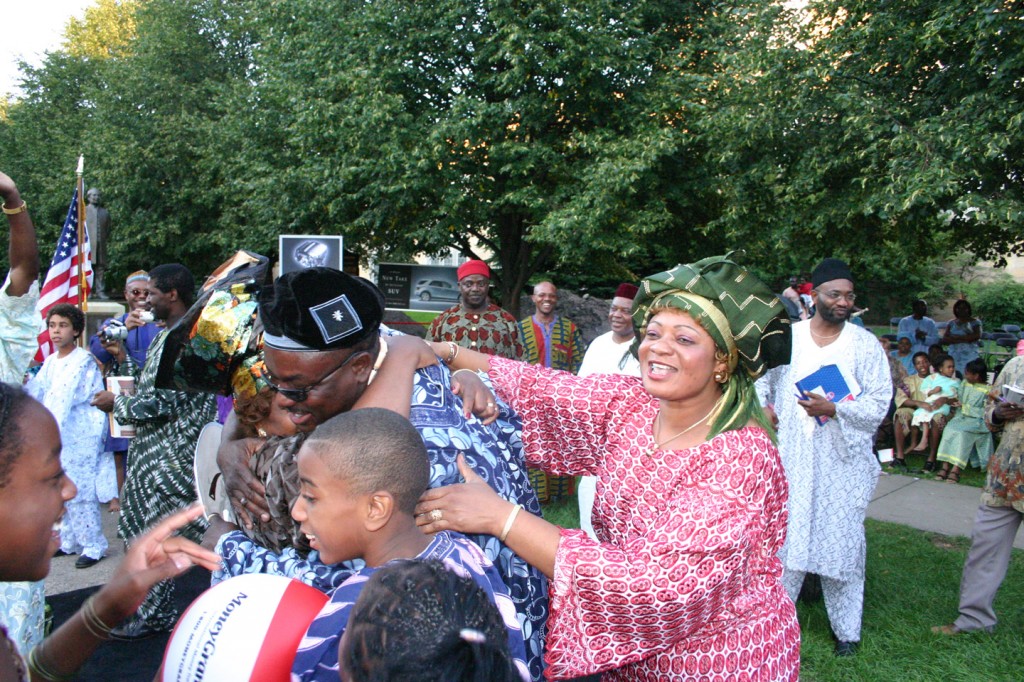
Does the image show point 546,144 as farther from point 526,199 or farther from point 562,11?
point 562,11

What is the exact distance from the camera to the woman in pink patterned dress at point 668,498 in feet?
6.56

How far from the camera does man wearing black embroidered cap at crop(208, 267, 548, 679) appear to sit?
6.92 feet

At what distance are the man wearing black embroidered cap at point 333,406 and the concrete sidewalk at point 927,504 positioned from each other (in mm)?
6407

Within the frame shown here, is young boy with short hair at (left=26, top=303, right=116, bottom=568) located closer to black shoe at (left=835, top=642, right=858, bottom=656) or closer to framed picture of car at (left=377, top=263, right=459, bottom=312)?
black shoe at (left=835, top=642, right=858, bottom=656)

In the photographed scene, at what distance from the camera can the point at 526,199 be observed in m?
16.0

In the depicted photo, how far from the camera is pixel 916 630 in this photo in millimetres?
5016

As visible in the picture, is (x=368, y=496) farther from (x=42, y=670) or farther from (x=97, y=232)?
(x=97, y=232)

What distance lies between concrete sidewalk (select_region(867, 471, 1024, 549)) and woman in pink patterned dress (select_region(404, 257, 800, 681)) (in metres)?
5.94

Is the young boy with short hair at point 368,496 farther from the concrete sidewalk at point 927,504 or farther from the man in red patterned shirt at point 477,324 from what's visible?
the concrete sidewalk at point 927,504

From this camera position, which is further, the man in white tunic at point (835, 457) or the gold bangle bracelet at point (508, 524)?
the man in white tunic at point (835, 457)

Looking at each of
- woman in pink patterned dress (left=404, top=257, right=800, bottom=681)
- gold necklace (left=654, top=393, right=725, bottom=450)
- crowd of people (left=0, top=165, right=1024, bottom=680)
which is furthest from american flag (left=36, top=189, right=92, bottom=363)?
gold necklace (left=654, top=393, right=725, bottom=450)

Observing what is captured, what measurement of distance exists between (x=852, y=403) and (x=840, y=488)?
0.55m

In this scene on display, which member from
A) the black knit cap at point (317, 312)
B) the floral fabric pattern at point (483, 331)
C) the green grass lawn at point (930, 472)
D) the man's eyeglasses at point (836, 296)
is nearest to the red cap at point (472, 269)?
the floral fabric pattern at point (483, 331)

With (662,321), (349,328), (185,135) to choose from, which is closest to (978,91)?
(662,321)
